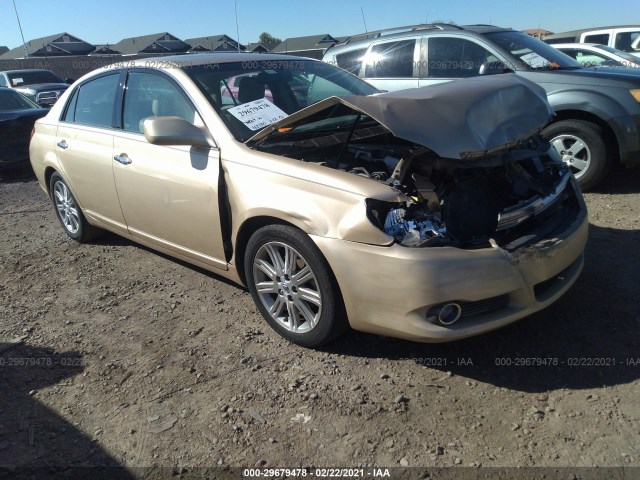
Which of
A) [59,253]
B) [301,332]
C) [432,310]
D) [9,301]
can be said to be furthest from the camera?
[59,253]

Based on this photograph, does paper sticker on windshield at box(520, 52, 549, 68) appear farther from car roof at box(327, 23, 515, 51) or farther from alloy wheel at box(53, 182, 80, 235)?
alloy wheel at box(53, 182, 80, 235)

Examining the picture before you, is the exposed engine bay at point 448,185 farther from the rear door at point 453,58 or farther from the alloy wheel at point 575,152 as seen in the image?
the rear door at point 453,58

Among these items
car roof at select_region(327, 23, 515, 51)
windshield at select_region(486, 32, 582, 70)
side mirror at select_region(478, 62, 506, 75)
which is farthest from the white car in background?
side mirror at select_region(478, 62, 506, 75)

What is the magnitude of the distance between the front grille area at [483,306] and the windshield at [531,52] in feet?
13.9

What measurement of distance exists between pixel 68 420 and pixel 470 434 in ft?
6.60

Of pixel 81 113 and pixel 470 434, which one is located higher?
pixel 81 113

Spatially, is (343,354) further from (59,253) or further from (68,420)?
(59,253)

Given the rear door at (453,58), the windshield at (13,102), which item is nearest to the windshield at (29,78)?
the windshield at (13,102)

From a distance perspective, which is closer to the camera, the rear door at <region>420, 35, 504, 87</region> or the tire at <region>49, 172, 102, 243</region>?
the tire at <region>49, 172, 102, 243</region>

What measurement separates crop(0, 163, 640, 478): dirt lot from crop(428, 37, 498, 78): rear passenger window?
3.18 meters

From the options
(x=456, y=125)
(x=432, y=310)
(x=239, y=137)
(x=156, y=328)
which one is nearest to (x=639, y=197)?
(x=456, y=125)

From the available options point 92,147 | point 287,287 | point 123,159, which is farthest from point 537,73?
point 92,147

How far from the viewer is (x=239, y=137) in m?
3.29

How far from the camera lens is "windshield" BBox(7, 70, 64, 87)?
52.7 feet
